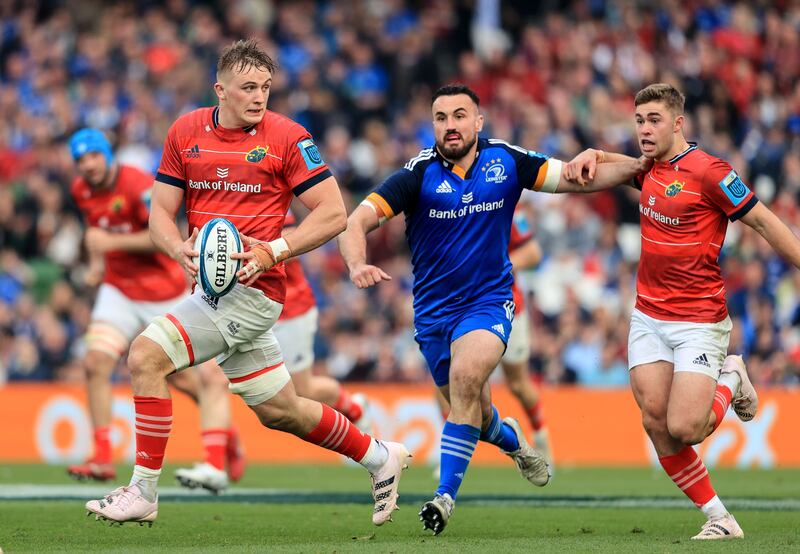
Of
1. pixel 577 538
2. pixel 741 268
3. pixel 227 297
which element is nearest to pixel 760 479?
pixel 741 268

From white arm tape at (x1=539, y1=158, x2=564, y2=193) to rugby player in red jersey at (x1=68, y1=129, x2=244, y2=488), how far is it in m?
4.23

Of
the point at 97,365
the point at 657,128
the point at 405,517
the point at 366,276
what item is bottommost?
the point at 405,517

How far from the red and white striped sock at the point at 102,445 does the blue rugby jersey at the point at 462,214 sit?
14.7 feet

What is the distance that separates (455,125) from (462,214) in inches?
23.3

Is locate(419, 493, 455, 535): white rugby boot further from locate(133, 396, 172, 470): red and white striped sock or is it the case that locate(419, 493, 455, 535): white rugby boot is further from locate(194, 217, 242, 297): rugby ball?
locate(194, 217, 242, 297): rugby ball

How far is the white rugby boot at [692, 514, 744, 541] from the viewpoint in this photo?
27.6ft

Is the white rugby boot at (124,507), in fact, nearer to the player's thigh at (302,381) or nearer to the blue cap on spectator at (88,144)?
the player's thigh at (302,381)

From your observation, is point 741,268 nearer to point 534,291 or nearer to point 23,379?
point 534,291

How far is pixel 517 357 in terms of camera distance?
13.1 m

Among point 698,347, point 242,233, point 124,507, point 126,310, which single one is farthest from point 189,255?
point 126,310

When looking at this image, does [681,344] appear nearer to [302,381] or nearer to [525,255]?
[525,255]

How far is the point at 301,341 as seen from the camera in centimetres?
1254

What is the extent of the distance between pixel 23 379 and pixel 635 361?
38.8ft

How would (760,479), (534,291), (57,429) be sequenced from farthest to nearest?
(534,291) < (57,429) < (760,479)
